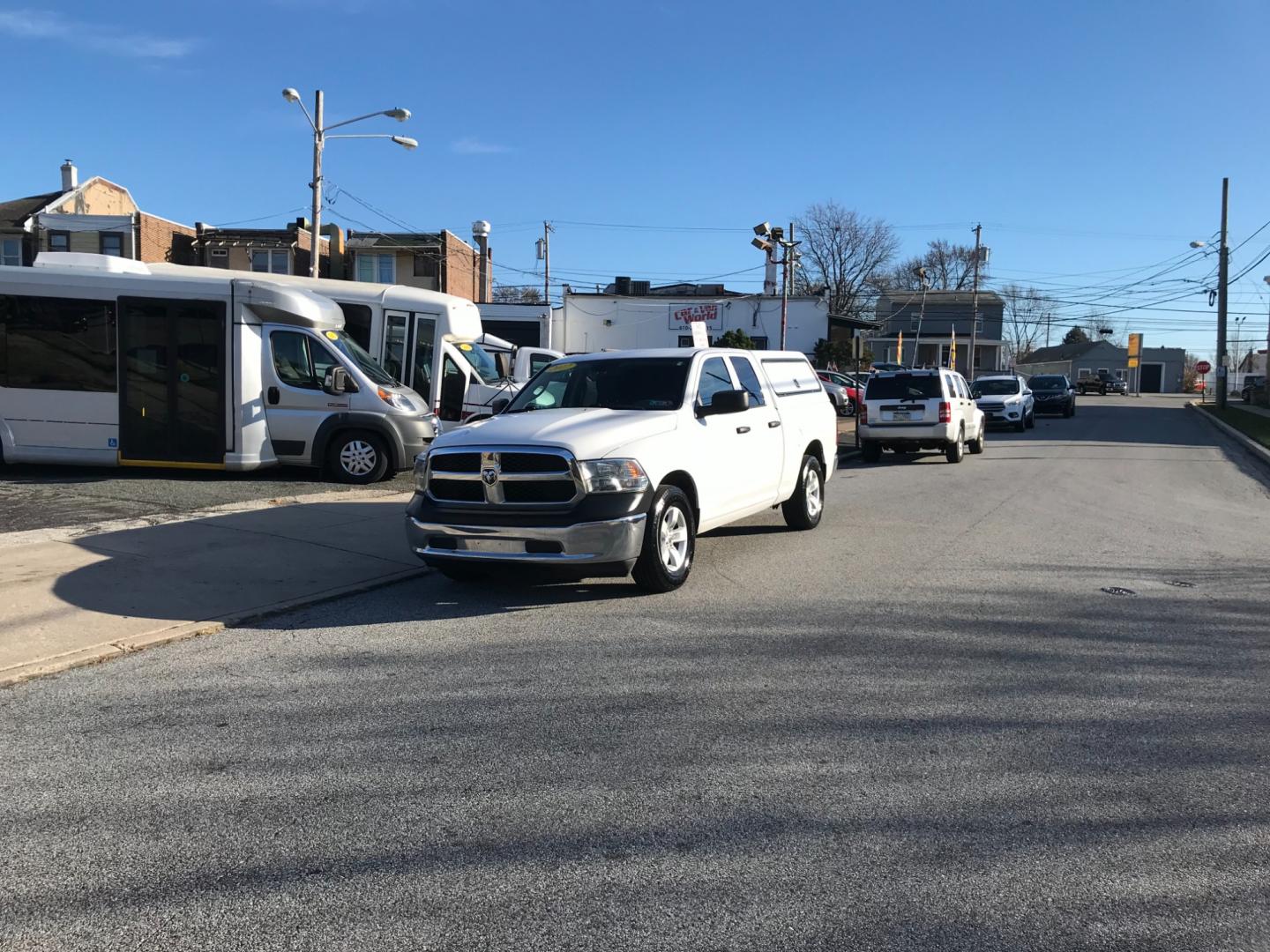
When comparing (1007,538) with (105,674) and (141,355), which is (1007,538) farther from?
(141,355)

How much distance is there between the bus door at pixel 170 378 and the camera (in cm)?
1327

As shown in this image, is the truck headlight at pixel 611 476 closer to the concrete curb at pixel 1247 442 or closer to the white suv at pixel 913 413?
the white suv at pixel 913 413

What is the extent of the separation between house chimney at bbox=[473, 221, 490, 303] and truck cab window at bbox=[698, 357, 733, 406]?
46.2 m

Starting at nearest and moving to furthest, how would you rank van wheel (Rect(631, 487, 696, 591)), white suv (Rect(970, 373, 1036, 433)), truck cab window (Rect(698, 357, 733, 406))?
1. van wheel (Rect(631, 487, 696, 591))
2. truck cab window (Rect(698, 357, 733, 406))
3. white suv (Rect(970, 373, 1036, 433))

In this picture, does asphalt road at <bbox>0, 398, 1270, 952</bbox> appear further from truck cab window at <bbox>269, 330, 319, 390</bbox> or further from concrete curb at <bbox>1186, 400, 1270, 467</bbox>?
concrete curb at <bbox>1186, 400, 1270, 467</bbox>

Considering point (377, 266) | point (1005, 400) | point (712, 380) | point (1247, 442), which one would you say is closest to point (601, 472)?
point (712, 380)

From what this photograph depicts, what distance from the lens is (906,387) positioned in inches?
752

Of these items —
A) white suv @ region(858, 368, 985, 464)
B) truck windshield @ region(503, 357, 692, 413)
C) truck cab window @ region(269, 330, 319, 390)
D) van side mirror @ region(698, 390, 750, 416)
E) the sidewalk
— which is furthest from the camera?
white suv @ region(858, 368, 985, 464)

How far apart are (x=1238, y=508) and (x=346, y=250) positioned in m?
45.0

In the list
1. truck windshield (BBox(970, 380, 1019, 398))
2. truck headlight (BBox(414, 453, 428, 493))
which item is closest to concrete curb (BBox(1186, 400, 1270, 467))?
truck windshield (BBox(970, 380, 1019, 398))

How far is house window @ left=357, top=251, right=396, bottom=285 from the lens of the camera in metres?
51.2

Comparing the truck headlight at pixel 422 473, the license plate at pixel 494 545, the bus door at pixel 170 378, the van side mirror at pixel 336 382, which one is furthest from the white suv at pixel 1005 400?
the license plate at pixel 494 545

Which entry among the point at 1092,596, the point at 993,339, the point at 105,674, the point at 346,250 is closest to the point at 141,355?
the point at 105,674

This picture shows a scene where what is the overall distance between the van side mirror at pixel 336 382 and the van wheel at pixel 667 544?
713cm
